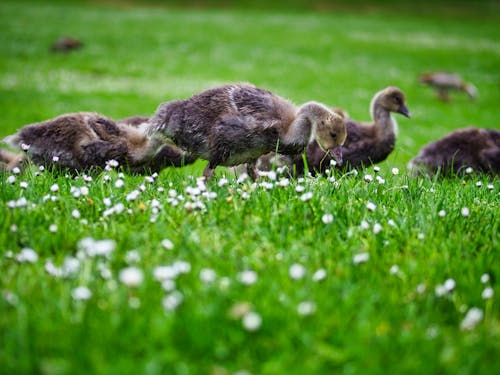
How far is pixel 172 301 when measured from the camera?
3156 millimetres

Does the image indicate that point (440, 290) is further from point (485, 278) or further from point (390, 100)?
point (390, 100)

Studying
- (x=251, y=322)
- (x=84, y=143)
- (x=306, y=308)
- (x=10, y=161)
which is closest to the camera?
(x=251, y=322)

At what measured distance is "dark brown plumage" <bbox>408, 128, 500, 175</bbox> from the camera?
866cm

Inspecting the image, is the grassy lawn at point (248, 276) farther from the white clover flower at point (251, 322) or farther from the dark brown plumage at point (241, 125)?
the dark brown plumage at point (241, 125)

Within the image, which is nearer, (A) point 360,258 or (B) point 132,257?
(B) point 132,257

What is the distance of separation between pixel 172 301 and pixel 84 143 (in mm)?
4351

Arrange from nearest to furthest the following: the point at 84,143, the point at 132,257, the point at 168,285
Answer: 1. the point at 168,285
2. the point at 132,257
3. the point at 84,143

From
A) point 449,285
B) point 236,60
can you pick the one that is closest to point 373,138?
point 449,285

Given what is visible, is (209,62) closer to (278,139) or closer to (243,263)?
(278,139)

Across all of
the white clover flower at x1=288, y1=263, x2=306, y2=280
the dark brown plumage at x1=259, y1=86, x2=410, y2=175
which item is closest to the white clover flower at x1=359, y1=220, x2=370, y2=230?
the white clover flower at x1=288, y1=263, x2=306, y2=280

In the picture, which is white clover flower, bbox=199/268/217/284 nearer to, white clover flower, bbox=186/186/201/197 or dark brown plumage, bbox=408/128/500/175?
white clover flower, bbox=186/186/201/197

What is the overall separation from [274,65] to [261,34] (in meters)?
10.2

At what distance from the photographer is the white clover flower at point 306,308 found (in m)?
3.11

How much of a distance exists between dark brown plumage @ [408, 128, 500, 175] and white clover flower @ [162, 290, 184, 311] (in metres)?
6.35
